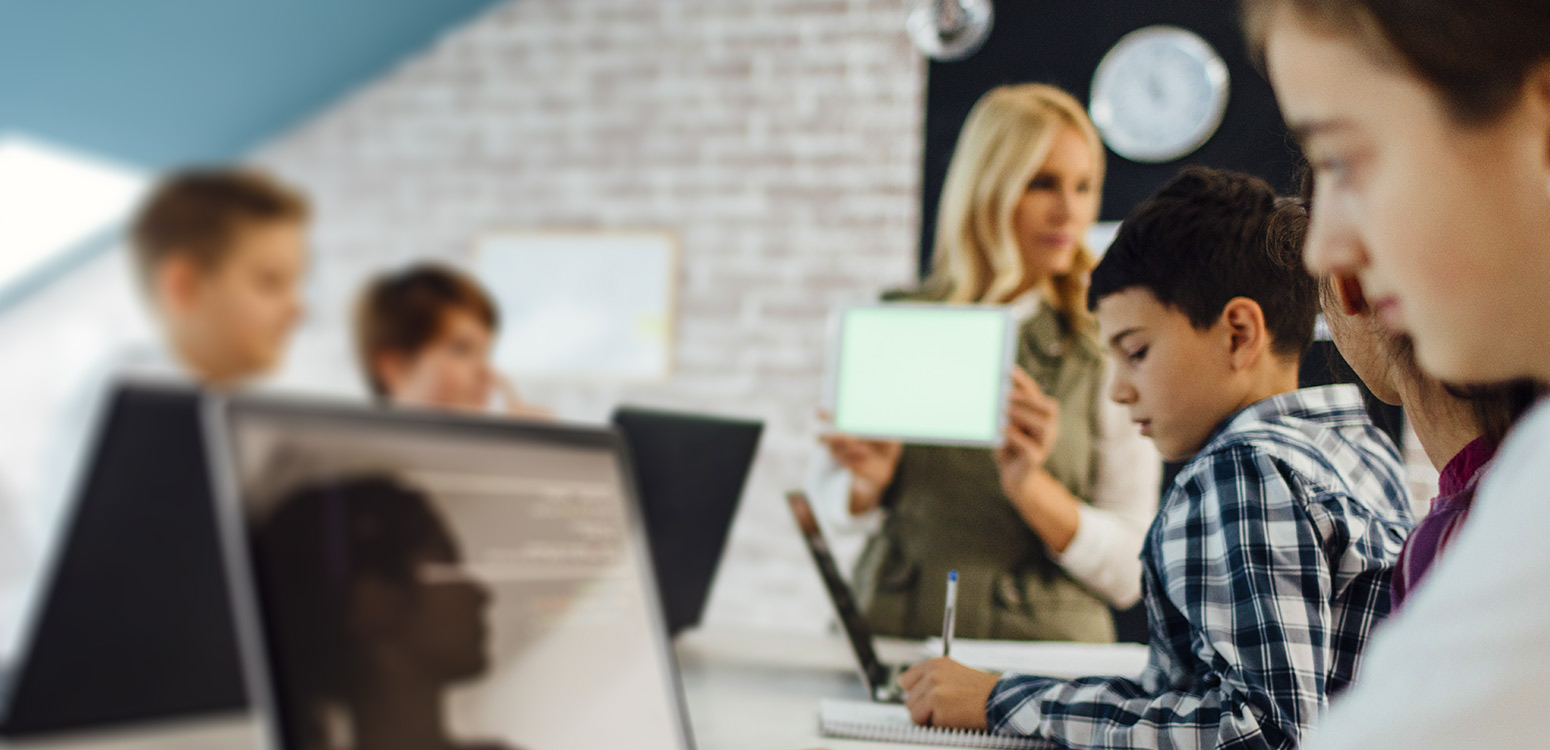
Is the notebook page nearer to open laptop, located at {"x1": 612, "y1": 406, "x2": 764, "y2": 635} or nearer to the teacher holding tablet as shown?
the teacher holding tablet

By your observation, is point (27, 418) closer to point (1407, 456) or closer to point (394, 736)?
point (394, 736)

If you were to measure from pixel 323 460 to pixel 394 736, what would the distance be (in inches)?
3.6

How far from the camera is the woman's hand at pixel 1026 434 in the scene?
922mm

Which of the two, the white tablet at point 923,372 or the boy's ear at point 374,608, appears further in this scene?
the white tablet at point 923,372

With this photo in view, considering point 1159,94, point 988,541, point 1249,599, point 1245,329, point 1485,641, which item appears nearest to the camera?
point 1485,641

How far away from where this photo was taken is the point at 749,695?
74cm

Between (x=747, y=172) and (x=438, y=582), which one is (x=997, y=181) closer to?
(x=438, y=582)

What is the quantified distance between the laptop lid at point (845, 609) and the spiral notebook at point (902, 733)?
5cm

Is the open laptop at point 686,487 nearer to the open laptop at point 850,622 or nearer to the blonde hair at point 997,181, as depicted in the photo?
the open laptop at point 850,622

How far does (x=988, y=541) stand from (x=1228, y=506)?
1.10ft

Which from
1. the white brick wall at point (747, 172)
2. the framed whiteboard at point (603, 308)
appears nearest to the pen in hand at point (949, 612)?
the white brick wall at point (747, 172)

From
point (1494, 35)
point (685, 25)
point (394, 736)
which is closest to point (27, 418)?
point (394, 736)

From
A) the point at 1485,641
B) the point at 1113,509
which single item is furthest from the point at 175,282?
the point at 1113,509

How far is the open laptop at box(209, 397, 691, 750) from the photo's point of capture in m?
0.32
